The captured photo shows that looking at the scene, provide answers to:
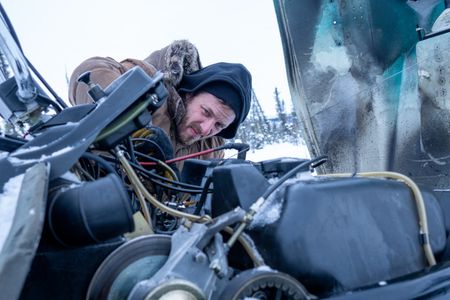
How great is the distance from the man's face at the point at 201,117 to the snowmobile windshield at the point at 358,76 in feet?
1.53

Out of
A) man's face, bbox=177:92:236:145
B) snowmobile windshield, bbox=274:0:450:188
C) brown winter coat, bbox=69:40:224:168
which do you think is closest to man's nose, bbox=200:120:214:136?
man's face, bbox=177:92:236:145

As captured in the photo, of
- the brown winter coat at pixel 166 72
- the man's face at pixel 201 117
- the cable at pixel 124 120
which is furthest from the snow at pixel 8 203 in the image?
the man's face at pixel 201 117

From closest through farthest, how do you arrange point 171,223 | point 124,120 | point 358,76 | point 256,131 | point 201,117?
1. point 124,120
2. point 171,223
3. point 358,76
4. point 201,117
5. point 256,131

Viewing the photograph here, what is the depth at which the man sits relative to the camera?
2.61 meters

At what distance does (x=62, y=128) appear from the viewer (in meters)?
0.83

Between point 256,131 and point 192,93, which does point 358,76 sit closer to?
point 192,93

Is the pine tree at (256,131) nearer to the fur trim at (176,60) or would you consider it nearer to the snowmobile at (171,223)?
the fur trim at (176,60)

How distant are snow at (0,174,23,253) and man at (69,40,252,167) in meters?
1.80

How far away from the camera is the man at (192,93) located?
2.61 m

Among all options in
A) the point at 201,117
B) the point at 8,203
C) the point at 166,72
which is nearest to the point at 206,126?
the point at 201,117

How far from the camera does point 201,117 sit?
107 inches

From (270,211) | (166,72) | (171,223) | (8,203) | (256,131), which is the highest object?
(166,72)

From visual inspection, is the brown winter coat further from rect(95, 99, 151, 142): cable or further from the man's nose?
rect(95, 99, 151, 142): cable

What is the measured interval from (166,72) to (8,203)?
2.10 metres
